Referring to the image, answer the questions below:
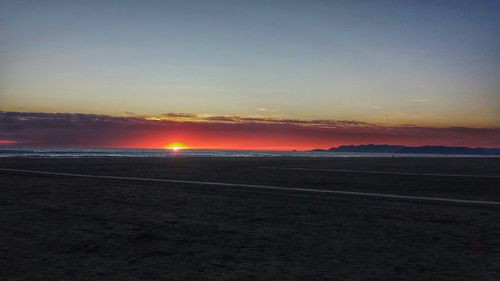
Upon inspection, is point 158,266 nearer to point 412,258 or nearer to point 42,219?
point 412,258

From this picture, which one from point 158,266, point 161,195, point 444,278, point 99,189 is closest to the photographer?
point 444,278

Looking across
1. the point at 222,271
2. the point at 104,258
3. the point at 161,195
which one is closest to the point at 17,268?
the point at 104,258

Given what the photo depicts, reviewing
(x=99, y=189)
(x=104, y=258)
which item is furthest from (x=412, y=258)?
(x=99, y=189)

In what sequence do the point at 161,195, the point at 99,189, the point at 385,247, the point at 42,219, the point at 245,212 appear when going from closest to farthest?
1. the point at 385,247
2. the point at 42,219
3. the point at 245,212
4. the point at 161,195
5. the point at 99,189

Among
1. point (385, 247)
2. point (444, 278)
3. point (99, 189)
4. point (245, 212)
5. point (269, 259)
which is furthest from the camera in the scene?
point (99, 189)

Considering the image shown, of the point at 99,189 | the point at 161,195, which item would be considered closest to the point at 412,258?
the point at 161,195

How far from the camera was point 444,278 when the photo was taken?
507 cm

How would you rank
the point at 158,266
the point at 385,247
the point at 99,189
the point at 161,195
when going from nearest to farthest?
the point at 158,266 < the point at 385,247 < the point at 161,195 < the point at 99,189

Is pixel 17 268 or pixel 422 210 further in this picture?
pixel 422 210

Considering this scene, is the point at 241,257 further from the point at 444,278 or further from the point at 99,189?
the point at 99,189

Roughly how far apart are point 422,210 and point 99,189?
989 cm

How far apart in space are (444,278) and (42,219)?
7.23 meters

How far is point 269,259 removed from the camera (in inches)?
232

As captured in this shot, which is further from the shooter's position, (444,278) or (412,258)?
(412,258)
